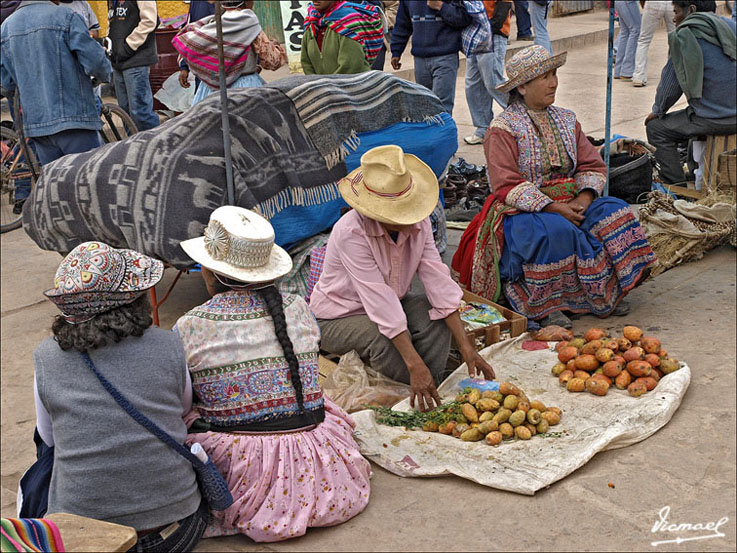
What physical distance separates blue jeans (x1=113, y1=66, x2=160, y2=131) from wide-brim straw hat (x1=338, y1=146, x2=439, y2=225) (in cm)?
475

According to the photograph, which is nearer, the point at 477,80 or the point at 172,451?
the point at 172,451

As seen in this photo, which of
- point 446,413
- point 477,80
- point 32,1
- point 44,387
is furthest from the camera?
point 477,80

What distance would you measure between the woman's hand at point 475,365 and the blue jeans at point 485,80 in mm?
4235

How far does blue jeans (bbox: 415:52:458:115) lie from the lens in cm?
743

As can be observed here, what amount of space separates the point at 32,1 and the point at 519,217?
10.9ft

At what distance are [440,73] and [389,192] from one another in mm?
4208

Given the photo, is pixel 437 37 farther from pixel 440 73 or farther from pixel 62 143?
pixel 62 143

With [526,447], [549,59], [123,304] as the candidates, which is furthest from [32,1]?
[526,447]

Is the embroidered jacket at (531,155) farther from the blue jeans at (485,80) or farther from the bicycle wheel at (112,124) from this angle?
the bicycle wheel at (112,124)

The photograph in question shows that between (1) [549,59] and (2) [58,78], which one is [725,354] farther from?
(2) [58,78]

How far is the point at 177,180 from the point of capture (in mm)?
4316

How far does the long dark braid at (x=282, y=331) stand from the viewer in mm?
2814

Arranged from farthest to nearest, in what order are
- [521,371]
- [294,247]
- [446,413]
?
[294,247] < [521,371] < [446,413]

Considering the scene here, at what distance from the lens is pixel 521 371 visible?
3.95 meters
